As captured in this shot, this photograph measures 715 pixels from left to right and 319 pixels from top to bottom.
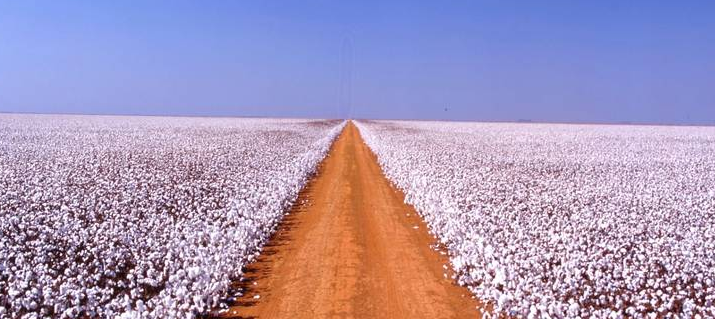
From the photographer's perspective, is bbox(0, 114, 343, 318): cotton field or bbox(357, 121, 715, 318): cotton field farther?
bbox(357, 121, 715, 318): cotton field

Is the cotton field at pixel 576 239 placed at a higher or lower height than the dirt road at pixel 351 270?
higher

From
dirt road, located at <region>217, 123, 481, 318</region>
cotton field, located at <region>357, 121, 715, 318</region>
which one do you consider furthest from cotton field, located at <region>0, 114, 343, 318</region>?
cotton field, located at <region>357, 121, 715, 318</region>

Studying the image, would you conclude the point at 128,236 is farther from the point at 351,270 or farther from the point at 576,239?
the point at 576,239

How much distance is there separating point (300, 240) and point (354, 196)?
19.6 feet

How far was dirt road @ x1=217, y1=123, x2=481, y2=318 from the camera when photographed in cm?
809

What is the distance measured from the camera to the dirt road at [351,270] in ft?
26.6

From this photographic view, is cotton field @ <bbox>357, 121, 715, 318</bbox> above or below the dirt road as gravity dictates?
above

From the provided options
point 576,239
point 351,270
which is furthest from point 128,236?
point 576,239

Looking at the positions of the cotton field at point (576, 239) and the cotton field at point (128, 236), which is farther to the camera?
the cotton field at point (576, 239)

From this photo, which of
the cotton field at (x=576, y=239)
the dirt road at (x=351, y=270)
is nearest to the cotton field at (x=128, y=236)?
the dirt road at (x=351, y=270)

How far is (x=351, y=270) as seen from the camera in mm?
9852

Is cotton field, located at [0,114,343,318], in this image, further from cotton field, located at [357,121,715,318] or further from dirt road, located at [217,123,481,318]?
cotton field, located at [357,121,715,318]

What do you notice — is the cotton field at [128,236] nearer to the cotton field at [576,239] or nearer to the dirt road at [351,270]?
the dirt road at [351,270]

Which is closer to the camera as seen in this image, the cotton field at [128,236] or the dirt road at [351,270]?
the cotton field at [128,236]
